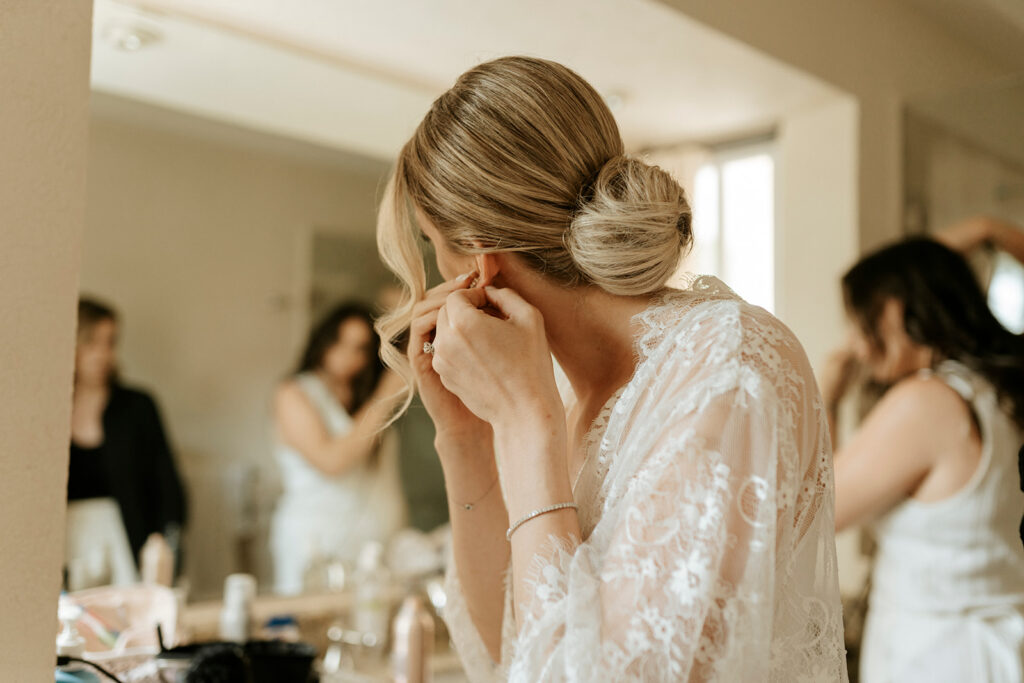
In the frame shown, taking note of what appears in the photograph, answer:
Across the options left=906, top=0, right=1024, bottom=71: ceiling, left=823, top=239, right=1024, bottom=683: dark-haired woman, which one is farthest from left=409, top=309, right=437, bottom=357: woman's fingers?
left=906, top=0, right=1024, bottom=71: ceiling

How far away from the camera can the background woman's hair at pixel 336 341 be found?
1.74 metres

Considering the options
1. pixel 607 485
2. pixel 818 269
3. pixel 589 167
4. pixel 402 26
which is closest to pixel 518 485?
pixel 607 485

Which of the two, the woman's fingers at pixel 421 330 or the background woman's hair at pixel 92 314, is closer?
the woman's fingers at pixel 421 330

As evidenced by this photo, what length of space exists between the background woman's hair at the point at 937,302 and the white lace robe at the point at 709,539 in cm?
88

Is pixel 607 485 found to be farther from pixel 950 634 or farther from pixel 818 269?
pixel 818 269

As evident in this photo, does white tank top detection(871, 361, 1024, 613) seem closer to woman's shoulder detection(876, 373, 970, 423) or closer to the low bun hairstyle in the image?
woman's shoulder detection(876, 373, 970, 423)

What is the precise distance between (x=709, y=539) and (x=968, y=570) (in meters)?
0.99

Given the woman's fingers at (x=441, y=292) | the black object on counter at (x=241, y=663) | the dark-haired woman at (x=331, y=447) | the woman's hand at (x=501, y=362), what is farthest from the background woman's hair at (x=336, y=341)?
the woman's hand at (x=501, y=362)

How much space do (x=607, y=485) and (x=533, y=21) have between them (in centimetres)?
102

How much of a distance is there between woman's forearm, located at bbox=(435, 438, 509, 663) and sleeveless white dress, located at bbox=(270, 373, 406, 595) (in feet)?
2.42

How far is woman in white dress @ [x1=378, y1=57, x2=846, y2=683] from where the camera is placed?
0.68m

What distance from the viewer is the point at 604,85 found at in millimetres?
1883

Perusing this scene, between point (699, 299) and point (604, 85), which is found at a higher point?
point (604, 85)

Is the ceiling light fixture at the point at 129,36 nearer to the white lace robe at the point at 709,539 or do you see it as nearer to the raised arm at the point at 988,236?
the white lace robe at the point at 709,539
